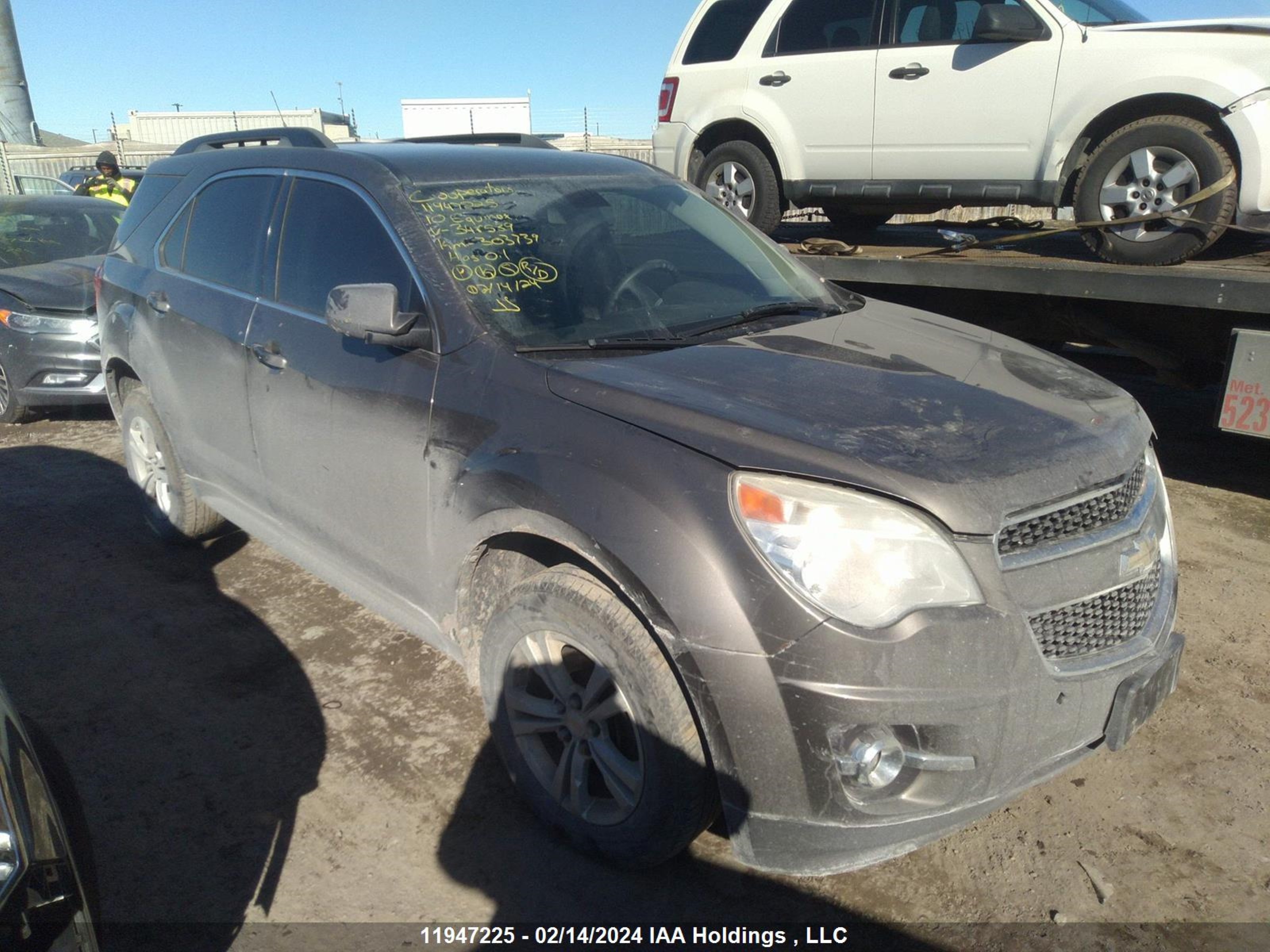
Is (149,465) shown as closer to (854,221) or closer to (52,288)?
(52,288)

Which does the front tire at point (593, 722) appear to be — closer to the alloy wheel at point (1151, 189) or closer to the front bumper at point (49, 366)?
the alloy wheel at point (1151, 189)

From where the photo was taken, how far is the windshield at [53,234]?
8.16 meters

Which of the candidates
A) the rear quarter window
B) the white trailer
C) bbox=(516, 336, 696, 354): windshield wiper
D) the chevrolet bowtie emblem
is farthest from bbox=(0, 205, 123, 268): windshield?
the white trailer

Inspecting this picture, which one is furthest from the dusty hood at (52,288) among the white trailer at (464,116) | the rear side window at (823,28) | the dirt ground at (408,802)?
the white trailer at (464,116)

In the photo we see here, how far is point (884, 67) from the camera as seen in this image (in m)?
5.87

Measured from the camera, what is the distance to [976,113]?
18.2 ft

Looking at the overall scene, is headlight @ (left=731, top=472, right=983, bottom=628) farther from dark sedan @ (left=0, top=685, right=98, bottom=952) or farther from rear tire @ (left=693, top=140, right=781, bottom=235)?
rear tire @ (left=693, top=140, right=781, bottom=235)

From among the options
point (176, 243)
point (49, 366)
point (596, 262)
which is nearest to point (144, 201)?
point (176, 243)

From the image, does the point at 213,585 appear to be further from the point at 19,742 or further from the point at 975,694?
the point at 975,694

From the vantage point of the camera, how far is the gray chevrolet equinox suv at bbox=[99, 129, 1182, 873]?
7.08 feet

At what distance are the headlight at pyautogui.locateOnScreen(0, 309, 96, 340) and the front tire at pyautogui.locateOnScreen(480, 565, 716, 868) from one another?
19.3ft

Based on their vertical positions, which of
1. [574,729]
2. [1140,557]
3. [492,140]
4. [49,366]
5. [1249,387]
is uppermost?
[492,140]

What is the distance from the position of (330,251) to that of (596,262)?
3.12ft

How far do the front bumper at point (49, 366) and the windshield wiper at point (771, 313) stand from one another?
226 inches
